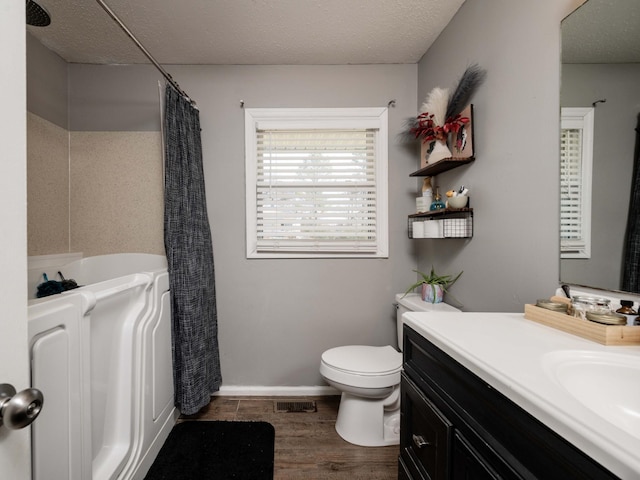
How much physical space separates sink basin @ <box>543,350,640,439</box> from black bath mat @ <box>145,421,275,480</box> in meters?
1.37

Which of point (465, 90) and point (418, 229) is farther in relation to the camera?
point (418, 229)

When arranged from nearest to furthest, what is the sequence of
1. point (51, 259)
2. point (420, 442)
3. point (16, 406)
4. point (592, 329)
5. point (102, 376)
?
1. point (16, 406)
2. point (592, 329)
3. point (420, 442)
4. point (102, 376)
5. point (51, 259)

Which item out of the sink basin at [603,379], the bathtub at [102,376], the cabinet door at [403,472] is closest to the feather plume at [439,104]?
the sink basin at [603,379]

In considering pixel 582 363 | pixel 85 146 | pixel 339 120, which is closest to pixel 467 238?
pixel 582 363

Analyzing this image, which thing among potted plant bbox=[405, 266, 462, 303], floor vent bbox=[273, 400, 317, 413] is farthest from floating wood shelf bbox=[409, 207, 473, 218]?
floor vent bbox=[273, 400, 317, 413]

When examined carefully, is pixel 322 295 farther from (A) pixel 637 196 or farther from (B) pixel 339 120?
(A) pixel 637 196

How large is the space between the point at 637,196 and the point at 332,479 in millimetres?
1623

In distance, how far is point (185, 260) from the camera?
1.72 metres

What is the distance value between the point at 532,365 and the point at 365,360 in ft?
3.70

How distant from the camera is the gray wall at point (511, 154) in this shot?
3.63ft

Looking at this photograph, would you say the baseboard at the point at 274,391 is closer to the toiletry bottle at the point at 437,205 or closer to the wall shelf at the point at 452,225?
the wall shelf at the point at 452,225

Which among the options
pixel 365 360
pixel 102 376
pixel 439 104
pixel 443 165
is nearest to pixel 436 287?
pixel 365 360

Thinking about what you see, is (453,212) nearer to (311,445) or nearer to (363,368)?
(363,368)

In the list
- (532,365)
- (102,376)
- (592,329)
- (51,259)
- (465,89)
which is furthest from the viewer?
Result: (51,259)
